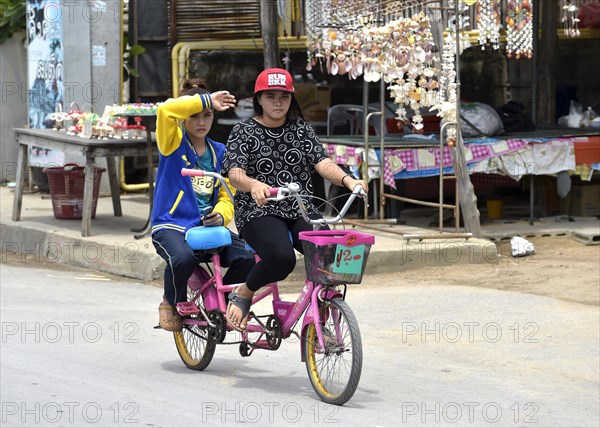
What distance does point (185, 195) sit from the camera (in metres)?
7.26

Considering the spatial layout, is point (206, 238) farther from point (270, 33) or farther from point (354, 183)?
point (270, 33)

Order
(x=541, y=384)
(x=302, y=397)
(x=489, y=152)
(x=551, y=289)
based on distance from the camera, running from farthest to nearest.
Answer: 1. (x=489, y=152)
2. (x=551, y=289)
3. (x=541, y=384)
4. (x=302, y=397)

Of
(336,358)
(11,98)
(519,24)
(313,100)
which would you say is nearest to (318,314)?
(336,358)

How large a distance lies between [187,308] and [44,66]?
942 cm

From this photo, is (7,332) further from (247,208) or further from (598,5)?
(598,5)

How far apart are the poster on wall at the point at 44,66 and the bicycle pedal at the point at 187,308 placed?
28.0 feet

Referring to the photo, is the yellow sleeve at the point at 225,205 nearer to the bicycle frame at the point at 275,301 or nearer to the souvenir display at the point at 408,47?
the bicycle frame at the point at 275,301

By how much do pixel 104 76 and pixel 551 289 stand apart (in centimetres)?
737

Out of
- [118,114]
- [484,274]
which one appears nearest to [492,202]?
[484,274]

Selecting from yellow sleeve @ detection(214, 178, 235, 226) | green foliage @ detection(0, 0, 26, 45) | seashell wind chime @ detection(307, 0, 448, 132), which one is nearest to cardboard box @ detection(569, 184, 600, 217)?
seashell wind chime @ detection(307, 0, 448, 132)

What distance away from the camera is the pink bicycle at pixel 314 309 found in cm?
649

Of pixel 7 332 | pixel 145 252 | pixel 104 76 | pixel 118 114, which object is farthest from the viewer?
pixel 104 76

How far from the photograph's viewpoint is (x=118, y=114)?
12.1 metres

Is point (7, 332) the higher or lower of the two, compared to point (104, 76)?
lower
